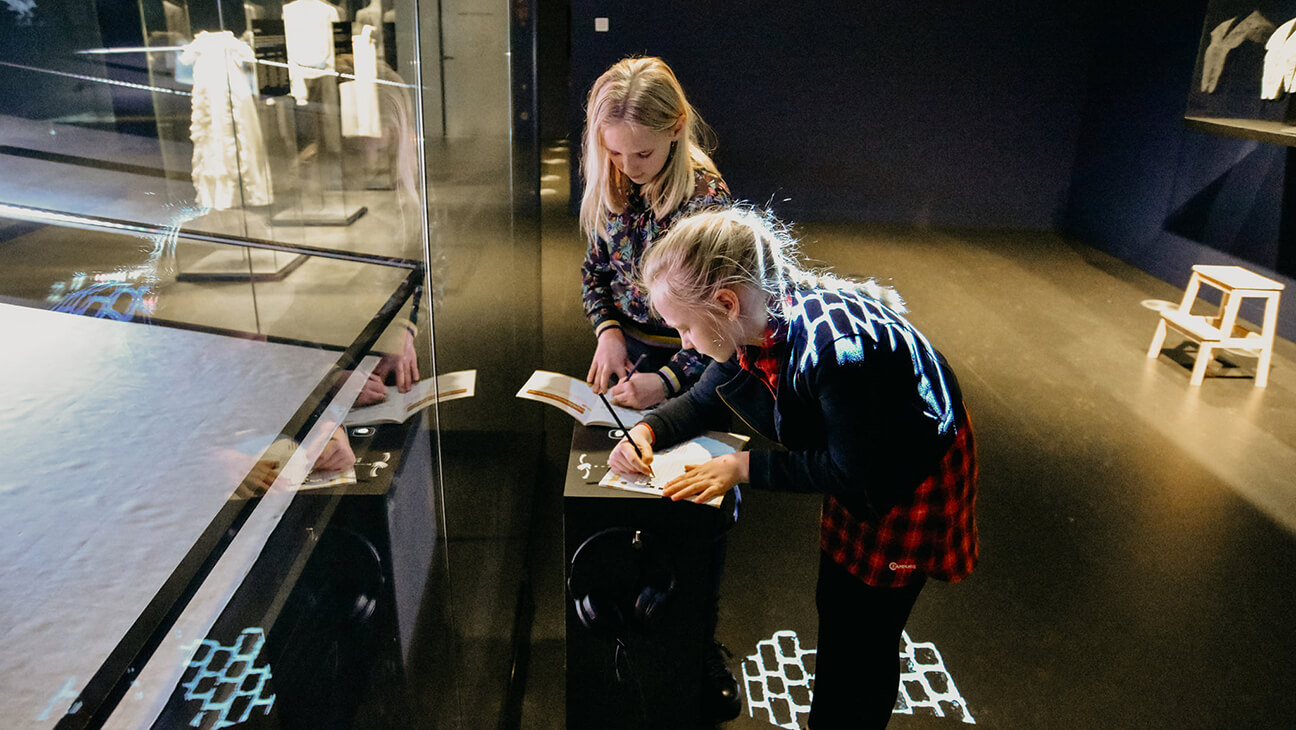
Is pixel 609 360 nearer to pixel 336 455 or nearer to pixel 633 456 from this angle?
pixel 633 456

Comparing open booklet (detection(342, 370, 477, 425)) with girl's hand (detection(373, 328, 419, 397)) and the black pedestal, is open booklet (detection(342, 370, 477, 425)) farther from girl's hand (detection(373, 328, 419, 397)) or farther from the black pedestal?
the black pedestal

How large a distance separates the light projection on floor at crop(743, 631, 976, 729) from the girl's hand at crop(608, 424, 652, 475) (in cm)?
85

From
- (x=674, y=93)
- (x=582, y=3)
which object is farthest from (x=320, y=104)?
(x=582, y=3)

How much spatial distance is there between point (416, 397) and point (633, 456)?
0.52 m

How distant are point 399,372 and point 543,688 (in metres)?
1.32

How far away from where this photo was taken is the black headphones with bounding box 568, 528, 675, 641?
151cm

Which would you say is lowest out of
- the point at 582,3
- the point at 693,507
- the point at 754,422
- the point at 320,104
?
the point at 693,507

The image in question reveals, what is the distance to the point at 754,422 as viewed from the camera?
148 centimetres

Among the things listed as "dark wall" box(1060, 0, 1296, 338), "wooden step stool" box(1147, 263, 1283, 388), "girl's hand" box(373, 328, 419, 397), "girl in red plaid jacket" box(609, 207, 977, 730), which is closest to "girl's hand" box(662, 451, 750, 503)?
"girl in red plaid jacket" box(609, 207, 977, 730)

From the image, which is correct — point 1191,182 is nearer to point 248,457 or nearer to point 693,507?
point 693,507

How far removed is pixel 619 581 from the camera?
1.58 metres

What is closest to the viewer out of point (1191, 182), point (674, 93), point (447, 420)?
point (447, 420)

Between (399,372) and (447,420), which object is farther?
(447,420)

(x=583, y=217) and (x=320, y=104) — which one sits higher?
(x=320, y=104)
